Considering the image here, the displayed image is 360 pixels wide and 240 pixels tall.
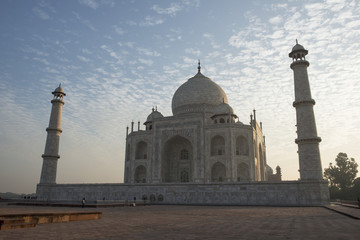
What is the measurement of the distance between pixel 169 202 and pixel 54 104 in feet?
49.6

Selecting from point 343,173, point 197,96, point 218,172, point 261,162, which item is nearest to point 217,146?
point 218,172

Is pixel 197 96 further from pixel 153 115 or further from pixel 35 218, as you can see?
pixel 35 218

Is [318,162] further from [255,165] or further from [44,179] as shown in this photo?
[44,179]

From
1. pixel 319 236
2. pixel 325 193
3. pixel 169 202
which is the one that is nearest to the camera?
pixel 319 236

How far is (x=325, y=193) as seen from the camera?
19.7 meters

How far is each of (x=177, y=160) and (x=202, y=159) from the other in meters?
4.15

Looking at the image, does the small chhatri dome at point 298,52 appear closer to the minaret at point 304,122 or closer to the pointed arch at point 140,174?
the minaret at point 304,122

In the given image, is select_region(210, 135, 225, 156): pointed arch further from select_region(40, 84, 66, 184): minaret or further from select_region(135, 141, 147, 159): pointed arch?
select_region(40, 84, 66, 184): minaret

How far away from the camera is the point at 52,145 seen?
90.8 feet

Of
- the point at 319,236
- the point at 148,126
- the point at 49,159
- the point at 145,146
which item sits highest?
the point at 148,126

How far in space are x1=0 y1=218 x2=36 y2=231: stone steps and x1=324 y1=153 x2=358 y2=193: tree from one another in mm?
39628

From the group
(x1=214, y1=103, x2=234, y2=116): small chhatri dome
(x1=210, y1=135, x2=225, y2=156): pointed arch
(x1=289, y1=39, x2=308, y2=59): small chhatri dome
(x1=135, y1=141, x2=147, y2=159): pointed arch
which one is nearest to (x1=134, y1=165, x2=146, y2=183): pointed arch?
(x1=135, y1=141, x2=147, y2=159): pointed arch

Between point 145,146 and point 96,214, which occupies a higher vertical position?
point 145,146


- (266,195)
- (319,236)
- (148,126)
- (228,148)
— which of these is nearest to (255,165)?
(228,148)
